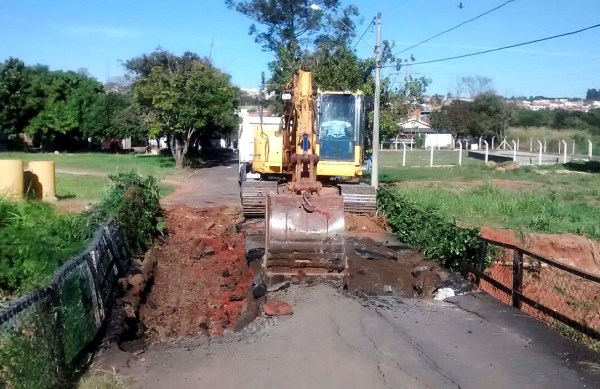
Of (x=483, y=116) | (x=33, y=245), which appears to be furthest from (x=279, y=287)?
(x=483, y=116)

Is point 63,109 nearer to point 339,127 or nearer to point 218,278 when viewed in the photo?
point 339,127

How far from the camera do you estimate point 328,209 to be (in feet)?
40.1

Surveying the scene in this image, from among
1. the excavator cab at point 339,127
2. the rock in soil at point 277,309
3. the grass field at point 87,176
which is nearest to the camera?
the rock in soil at point 277,309

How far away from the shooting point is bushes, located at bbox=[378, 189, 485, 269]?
537 inches

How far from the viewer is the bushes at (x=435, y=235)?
13.6 meters

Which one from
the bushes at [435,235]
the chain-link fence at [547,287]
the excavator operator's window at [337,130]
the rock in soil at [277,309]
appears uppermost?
the excavator operator's window at [337,130]

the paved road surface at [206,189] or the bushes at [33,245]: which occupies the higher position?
the bushes at [33,245]

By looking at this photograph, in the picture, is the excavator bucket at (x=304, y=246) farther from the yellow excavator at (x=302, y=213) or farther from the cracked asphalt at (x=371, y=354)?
the cracked asphalt at (x=371, y=354)

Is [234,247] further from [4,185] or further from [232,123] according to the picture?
[232,123]

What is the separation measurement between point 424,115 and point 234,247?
11136cm

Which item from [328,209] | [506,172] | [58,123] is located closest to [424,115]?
[58,123]

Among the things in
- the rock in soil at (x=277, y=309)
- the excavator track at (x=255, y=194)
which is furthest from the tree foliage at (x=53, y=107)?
the rock in soil at (x=277, y=309)

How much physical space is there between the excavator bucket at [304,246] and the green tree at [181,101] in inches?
1362

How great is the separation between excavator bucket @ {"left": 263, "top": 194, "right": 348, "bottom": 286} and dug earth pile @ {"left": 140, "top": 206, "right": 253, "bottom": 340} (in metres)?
0.90
